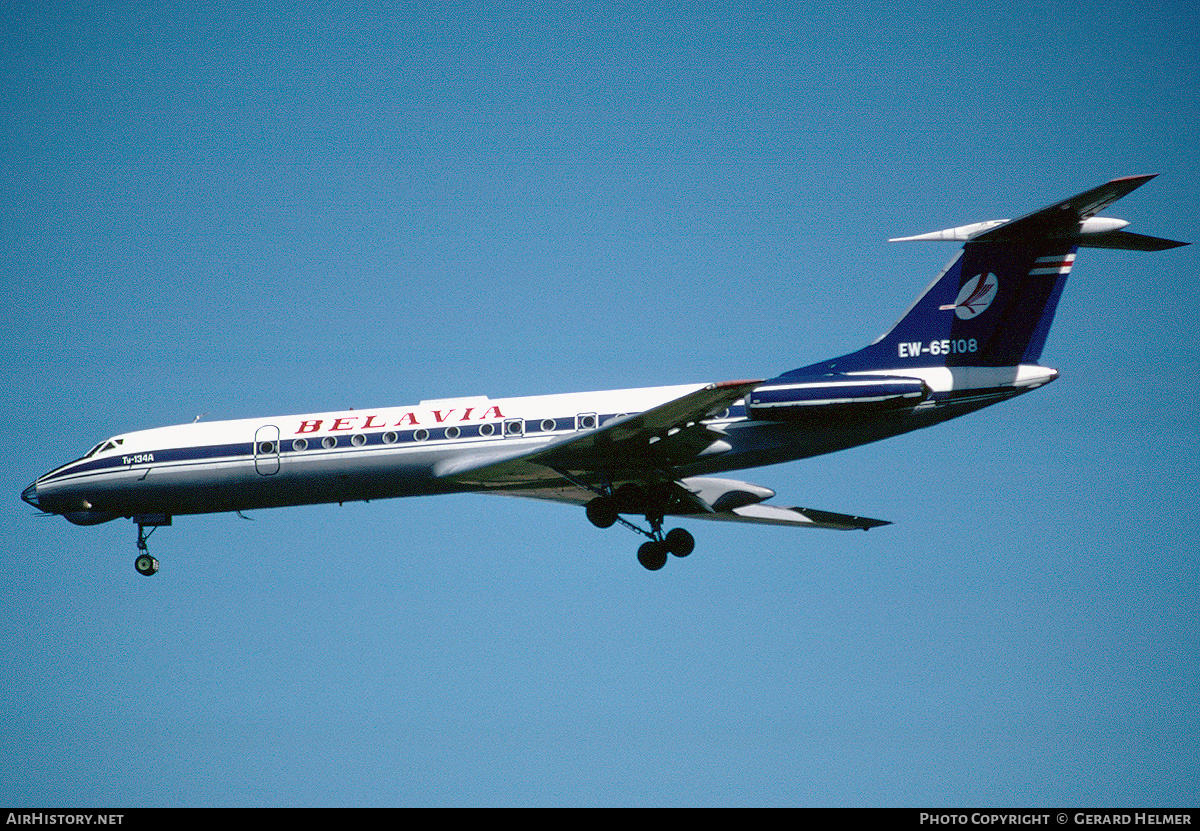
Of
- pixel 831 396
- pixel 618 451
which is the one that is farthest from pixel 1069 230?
pixel 618 451

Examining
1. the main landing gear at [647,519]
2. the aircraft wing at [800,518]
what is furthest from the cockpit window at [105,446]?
the aircraft wing at [800,518]

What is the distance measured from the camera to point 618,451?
26703 mm

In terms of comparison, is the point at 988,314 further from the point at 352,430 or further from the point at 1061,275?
the point at 352,430

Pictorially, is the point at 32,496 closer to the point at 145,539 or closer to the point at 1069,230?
the point at 145,539

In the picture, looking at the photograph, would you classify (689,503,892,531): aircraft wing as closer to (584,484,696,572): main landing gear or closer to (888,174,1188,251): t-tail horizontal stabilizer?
(584,484,696,572): main landing gear

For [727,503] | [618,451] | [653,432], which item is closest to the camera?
[653,432]

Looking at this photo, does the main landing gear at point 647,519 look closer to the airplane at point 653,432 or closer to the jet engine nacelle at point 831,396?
the airplane at point 653,432

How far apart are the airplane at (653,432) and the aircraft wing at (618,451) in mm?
43

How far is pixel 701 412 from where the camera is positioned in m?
25.0

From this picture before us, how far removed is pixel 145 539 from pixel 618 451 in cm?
1136

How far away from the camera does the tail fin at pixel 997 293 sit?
84.1 feet
